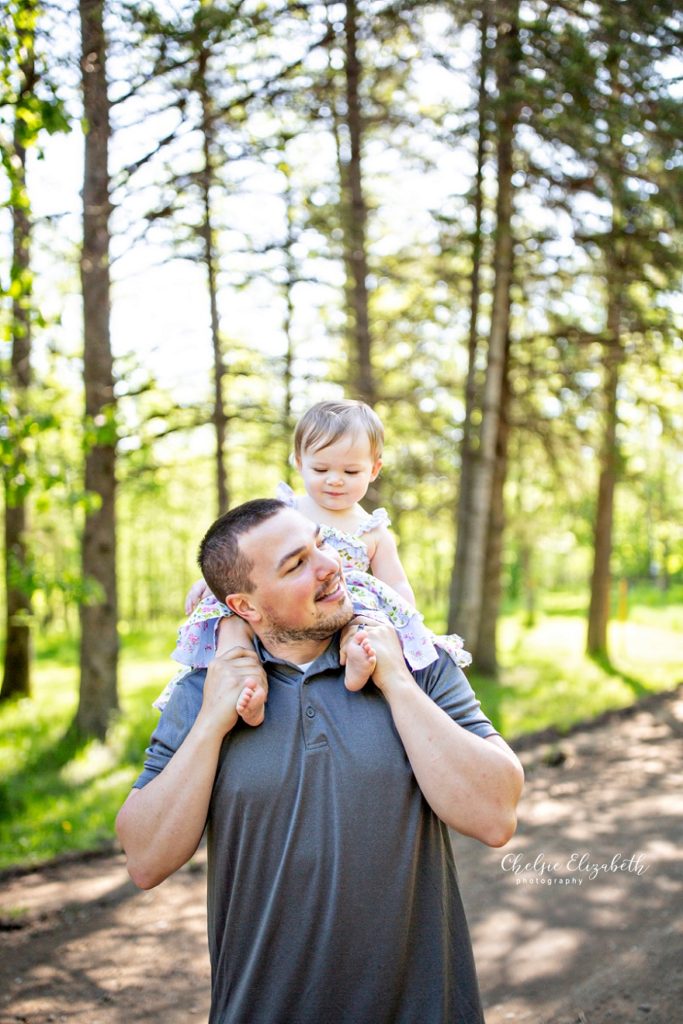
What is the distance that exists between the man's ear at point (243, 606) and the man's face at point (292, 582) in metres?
0.01

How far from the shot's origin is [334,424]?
3607mm

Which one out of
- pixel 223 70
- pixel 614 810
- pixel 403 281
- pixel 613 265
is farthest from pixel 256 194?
pixel 614 810

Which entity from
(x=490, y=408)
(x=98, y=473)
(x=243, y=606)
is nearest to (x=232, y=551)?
(x=243, y=606)

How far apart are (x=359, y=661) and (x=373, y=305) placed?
55.0 ft

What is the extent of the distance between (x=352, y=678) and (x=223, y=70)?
28.0 ft

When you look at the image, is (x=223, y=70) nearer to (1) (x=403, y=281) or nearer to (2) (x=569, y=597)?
(1) (x=403, y=281)

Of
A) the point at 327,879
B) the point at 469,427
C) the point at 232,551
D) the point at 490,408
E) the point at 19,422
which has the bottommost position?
the point at 327,879

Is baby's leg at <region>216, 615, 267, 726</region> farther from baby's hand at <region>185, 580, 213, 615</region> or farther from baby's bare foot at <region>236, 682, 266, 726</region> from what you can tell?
baby's hand at <region>185, 580, 213, 615</region>

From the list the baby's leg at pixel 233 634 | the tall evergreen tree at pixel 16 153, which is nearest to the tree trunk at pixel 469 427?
the tall evergreen tree at pixel 16 153

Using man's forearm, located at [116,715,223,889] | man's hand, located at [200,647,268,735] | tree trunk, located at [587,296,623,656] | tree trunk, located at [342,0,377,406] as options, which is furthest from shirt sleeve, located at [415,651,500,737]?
tree trunk, located at [587,296,623,656]

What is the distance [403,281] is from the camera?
13.9 m

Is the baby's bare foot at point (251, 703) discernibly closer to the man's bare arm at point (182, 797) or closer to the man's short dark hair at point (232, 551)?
the man's bare arm at point (182, 797)

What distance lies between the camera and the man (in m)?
2.22

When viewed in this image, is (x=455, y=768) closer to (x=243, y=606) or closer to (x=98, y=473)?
(x=243, y=606)
